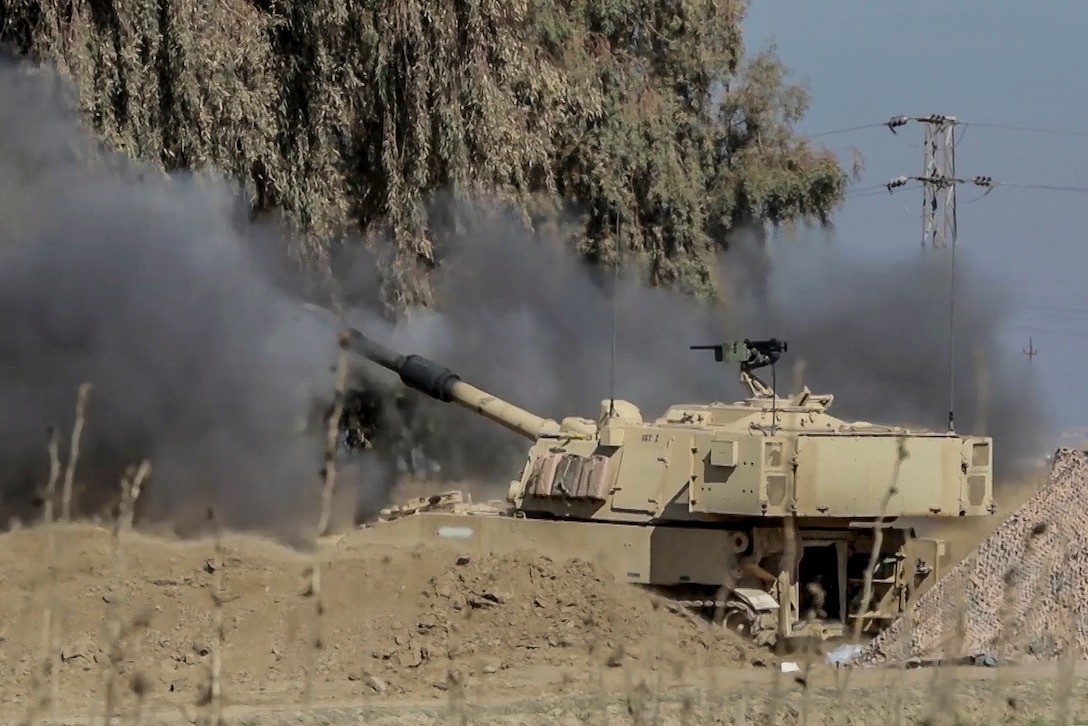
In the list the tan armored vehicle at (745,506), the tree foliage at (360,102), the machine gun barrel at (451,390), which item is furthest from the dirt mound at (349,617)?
the tree foliage at (360,102)

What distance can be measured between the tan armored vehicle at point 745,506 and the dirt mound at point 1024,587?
47.4 inches

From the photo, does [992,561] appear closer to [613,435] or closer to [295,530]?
[613,435]

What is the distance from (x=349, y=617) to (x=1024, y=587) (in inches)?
172

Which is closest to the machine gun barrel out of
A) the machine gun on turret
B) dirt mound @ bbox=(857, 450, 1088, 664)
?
the machine gun on turret

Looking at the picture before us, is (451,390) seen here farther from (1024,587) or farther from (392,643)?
(1024,587)

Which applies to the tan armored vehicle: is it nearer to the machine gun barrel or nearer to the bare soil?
the bare soil

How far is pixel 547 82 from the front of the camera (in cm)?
2002

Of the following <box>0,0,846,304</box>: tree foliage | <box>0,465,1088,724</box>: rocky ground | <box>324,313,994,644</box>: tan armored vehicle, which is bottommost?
<box>0,465,1088,724</box>: rocky ground

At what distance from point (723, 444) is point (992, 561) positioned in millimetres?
2338

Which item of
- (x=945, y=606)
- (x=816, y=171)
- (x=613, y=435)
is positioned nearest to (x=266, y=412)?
(x=613, y=435)

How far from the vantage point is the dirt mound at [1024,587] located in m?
11.4

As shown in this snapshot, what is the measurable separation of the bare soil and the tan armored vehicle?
60cm

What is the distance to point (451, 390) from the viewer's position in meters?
17.1

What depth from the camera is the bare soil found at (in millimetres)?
9523
